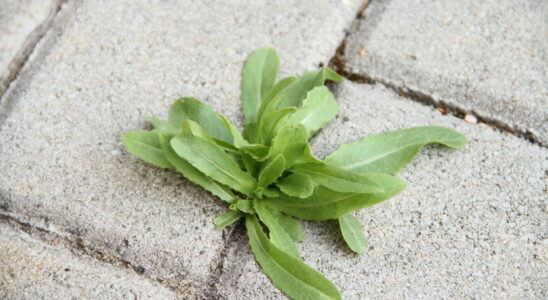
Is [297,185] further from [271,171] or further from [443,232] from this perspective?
[443,232]

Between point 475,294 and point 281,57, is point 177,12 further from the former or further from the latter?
point 475,294

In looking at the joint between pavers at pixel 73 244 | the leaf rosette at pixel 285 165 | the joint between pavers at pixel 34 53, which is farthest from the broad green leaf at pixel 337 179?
the joint between pavers at pixel 34 53

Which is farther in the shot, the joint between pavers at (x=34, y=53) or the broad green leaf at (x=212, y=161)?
the joint between pavers at (x=34, y=53)

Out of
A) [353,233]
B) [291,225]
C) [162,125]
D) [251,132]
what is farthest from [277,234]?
[162,125]

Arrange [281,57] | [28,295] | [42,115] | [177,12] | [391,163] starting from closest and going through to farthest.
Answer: [28,295]
[391,163]
[42,115]
[281,57]
[177,12]

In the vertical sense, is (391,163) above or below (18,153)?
below

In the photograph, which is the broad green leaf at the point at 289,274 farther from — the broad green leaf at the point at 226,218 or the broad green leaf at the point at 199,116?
the broad green leaf at the point at 199,116

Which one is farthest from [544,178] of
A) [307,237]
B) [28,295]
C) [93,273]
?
[28,295]
